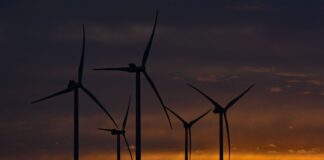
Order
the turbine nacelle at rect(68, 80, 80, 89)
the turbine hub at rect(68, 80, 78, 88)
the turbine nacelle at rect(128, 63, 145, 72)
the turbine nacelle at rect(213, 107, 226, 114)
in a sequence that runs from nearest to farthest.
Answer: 1. the turbine nacelle at rect(128, 63, 145, 72)
2. the turbine nacelle at rect(68, 80, 80, 89)
3. the turbine hub at rect(68, 80, 78, 88)
4. the turbine nacelle at rect(213, 107, 226, 114)

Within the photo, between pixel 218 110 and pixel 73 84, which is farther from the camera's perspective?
pixel 218 110

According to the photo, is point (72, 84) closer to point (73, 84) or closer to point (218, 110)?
point (73, 84)

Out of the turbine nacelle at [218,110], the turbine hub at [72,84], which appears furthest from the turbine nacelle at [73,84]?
the turbine nacelle at [218,110]

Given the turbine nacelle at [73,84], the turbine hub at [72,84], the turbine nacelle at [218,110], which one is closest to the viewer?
the turbine nacelle at [73,84]

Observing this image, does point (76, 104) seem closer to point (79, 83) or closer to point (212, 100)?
point (79, 83)

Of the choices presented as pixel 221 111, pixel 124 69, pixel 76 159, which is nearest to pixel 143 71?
pixel 124 69

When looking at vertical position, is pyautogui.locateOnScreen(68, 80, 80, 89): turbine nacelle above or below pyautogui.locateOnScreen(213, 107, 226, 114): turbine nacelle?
above

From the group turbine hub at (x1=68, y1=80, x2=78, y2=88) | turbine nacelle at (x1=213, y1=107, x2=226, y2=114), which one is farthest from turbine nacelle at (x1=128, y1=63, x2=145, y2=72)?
turbine nacelle at (x1=213, y1=107, x2=226, y2=114)

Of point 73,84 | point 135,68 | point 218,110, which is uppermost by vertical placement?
point 73,84

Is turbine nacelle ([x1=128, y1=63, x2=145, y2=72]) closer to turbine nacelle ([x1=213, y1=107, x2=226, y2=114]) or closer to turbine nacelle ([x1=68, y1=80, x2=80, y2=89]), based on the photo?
turbine nacelle ([x1=68, y1=80, x2=80, y2=89])

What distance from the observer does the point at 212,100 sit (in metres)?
182

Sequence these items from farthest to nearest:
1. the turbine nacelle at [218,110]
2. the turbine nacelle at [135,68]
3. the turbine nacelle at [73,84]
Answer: the turbine nacelle at [218,110] → the turbine nacelle at [73,84] → the turbine nacelle at [135,68]

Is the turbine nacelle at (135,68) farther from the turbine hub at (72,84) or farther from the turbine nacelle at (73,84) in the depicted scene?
the turbine hub at (72,84)

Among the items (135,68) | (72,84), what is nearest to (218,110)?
(72,84)
